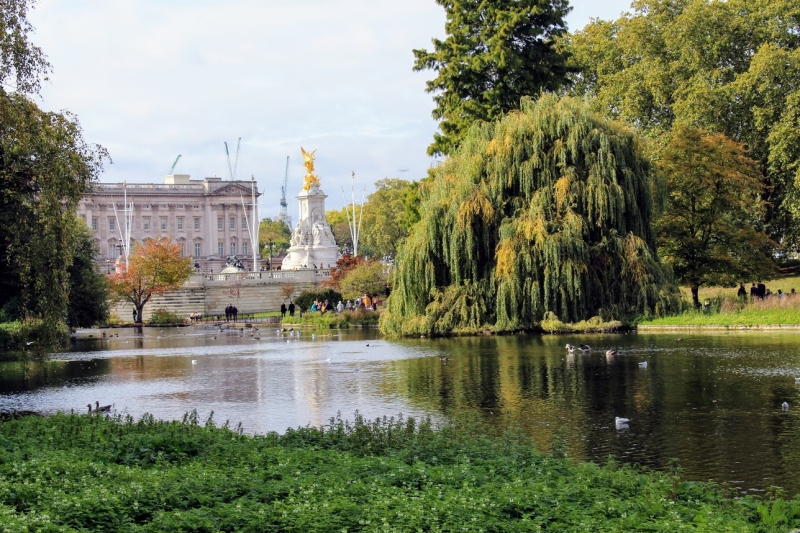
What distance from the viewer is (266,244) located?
177 metres

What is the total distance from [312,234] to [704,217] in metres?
51.5

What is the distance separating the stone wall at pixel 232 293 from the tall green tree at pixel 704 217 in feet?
142

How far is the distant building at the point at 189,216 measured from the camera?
463ft

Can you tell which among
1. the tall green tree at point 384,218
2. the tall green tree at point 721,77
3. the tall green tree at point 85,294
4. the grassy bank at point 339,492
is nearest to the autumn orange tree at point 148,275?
the tall green tree at point 85,294

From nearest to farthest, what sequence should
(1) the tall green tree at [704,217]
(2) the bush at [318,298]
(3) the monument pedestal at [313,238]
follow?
1. (1) the tall green tree at [704,217]
2. (2) the bush at [318,298]
3. (3) the monument pedestal at [313,238]

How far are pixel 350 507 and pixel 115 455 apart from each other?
4.76m

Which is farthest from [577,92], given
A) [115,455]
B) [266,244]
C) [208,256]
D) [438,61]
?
[266,244]

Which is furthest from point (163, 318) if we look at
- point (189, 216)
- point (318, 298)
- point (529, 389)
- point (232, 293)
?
point (189, 216)

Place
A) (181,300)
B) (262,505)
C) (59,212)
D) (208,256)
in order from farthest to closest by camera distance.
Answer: (208,256)
(181,300)
(59,212)
(262,505)

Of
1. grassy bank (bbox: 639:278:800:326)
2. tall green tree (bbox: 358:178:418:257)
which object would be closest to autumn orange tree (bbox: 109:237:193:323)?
tall green tree (bbox: 358:178:418:257)

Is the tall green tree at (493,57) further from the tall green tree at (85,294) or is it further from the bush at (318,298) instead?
the bush at (318,298)

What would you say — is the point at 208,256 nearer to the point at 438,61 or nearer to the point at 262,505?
the point at 438,61

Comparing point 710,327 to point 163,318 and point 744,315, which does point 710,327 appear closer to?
point 744,315

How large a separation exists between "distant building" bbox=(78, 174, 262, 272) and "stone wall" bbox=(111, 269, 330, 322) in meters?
52.6
